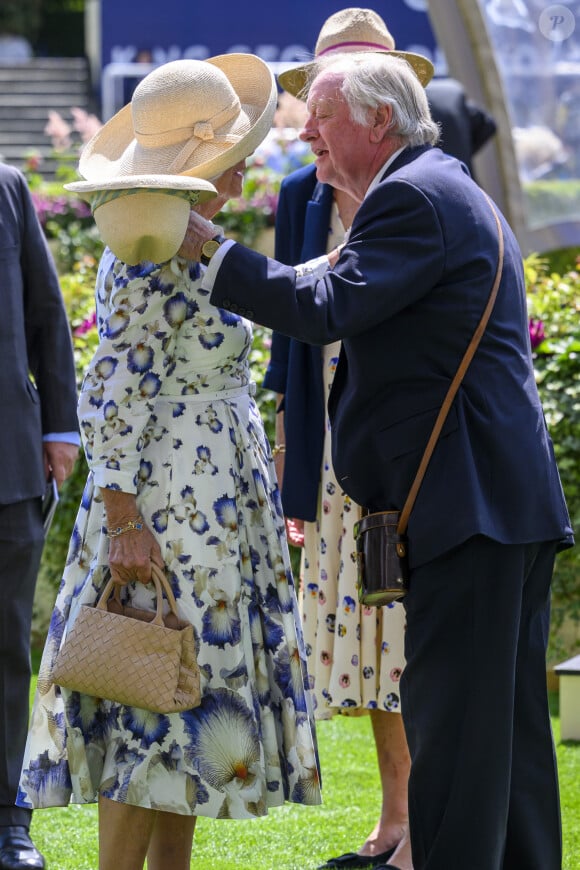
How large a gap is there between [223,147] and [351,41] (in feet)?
3.98

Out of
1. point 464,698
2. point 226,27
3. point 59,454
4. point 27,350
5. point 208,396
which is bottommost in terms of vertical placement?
point 464,698

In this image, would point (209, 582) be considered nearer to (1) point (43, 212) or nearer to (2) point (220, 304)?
(2) point (220, 304)

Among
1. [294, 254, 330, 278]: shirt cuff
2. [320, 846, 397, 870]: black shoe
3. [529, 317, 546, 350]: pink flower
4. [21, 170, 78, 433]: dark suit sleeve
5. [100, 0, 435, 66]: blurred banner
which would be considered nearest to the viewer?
[294, 254, 330, 278]: shirt cuff

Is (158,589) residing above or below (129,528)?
below

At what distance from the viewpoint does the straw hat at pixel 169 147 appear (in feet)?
9.01

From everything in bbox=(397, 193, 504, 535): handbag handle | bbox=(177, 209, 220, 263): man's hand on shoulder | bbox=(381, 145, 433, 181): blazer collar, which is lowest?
bbox=(397, 193, 504, 535): handbag handle

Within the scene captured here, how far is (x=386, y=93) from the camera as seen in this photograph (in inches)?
113

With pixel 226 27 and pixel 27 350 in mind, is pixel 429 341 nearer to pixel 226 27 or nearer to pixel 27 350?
pixel 27 350

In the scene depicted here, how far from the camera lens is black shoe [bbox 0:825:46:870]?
3580 mm

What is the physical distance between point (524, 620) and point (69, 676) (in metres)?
1.00

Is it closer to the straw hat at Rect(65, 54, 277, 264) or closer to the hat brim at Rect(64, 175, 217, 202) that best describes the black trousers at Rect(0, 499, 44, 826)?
the straw hat at Rect(65, 54, 277, 264)

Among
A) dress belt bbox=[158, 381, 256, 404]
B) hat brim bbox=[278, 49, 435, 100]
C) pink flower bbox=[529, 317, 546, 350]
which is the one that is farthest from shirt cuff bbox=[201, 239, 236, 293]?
pink flower bbox=[529, 317, 546, 350]

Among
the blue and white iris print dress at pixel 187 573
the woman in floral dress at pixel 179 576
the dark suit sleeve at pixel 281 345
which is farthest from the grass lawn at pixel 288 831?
the dark suit sleeve at pixel 281 345

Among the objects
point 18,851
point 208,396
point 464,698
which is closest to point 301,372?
point 208,396
